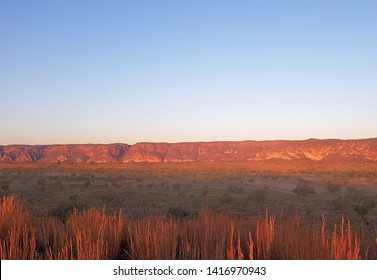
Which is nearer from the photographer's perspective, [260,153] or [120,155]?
[260,153]

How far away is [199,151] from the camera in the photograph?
129 m

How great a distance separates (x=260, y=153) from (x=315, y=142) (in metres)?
15.6

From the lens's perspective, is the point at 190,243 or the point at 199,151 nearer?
the point at 190,243

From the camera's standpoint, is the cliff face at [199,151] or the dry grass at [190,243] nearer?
the dry grass at [190,243]

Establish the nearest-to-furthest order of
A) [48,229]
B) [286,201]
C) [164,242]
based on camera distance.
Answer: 1. [164,242]
2. [48,229]
3. [286,201]

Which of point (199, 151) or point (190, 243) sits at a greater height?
point (190, 243)

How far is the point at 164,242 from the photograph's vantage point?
464cm

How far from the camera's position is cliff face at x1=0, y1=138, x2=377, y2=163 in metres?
105

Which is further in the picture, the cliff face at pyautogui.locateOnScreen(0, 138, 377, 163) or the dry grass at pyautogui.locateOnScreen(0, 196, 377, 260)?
the cliff face at pyautogui.locateOnScreen(0, 138, 377, 163)

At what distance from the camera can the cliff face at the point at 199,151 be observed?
105 m

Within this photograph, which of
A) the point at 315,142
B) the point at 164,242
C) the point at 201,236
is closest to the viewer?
the point at 164,242

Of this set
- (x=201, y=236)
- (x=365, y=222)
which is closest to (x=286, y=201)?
(x=365, y=222)
